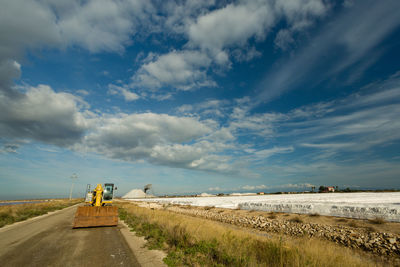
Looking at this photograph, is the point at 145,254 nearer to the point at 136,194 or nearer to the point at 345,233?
the point at 345,233

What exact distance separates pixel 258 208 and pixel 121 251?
83.6 feet

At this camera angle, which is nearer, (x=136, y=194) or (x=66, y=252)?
(x=66, y=252)

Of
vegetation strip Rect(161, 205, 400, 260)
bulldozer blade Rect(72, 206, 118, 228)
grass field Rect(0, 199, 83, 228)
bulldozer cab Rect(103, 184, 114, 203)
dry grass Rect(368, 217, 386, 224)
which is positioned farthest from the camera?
grass field Rect(0, 199, 83, 228)

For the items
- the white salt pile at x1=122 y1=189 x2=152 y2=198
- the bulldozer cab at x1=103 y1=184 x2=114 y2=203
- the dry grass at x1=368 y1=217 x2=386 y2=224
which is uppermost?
the bulldozer cab at x1=103 y1=184 x2=114 y2=203

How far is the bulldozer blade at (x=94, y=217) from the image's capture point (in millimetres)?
14422

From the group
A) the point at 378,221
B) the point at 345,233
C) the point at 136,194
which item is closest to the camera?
the point at 345,233

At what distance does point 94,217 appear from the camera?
1493 cm

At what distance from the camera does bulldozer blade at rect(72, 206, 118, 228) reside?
14422mm

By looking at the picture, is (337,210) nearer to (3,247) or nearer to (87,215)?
(87,215)

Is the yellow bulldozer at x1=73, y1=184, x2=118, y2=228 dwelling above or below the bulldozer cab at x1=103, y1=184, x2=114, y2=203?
below

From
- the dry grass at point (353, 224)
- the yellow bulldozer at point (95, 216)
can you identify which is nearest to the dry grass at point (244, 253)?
the yellow bulldozer at point (95, 216)

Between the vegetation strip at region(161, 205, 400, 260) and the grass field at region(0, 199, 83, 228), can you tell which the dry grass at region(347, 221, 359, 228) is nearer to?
the vegetation strip at region(161, 205, 400, 260)

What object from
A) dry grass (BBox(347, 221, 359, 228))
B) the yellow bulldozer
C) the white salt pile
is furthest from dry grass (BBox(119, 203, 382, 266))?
the white salt pile

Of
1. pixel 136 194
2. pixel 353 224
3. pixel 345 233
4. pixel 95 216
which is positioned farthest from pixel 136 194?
pixel 345 233
